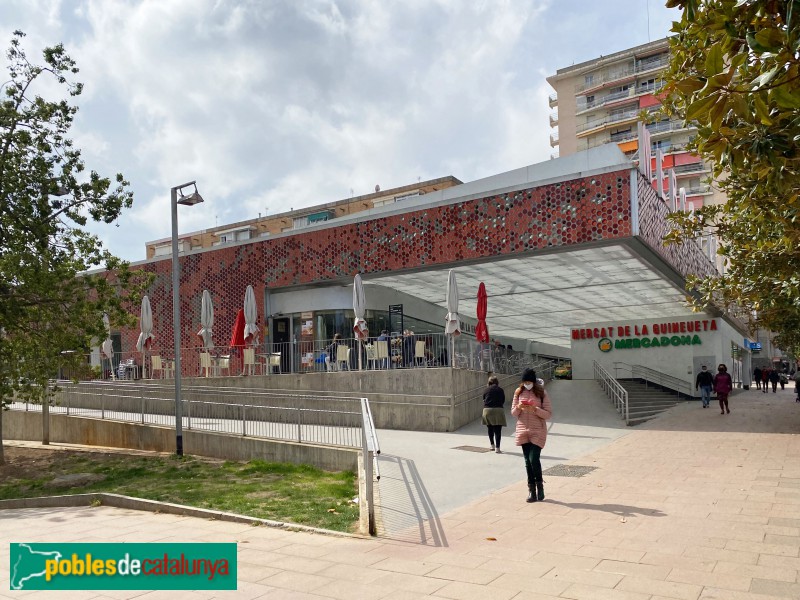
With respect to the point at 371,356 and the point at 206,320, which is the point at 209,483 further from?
the point at 206,320

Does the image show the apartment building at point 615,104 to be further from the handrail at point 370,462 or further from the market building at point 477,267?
the handrail at point 370,462

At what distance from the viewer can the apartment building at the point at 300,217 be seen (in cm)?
4784

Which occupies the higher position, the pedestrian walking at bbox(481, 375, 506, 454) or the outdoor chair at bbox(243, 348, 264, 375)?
the outdoor chair at bbox(243, 348, 264, 375)

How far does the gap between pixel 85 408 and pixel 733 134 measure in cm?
1936

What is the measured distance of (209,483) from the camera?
37.0 feet

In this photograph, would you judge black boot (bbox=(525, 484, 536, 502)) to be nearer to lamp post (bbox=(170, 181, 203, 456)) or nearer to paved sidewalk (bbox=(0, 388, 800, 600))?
paved sidewalk (bbox=(0, 388, 800, 600))

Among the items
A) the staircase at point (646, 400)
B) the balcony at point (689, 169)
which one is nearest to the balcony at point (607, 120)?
the balcony at point (689, 169)

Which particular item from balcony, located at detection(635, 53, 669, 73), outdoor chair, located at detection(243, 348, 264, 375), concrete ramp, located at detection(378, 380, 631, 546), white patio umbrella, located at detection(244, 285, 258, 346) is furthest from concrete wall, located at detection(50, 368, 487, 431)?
balcony, located at detection(635, 53, 669, 73)

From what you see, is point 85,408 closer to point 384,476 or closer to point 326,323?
point 326,323

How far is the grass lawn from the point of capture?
341 inches

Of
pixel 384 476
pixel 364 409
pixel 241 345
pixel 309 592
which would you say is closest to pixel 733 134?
pixel 309 592

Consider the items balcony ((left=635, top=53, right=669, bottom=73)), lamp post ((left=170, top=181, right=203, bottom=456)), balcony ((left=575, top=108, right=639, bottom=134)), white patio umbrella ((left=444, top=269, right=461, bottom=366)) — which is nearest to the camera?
lamp post ((left=170, top=181, right=203, bottom=456))

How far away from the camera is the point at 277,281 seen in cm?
2600

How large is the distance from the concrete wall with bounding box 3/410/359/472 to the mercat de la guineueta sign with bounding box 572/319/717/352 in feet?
64.1
